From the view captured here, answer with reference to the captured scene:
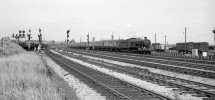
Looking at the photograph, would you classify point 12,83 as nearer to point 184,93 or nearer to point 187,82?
point 184,93

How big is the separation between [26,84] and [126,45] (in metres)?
41.2

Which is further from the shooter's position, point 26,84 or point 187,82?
point 187,82

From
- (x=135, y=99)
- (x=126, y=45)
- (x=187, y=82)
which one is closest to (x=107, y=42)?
(x=126, y=45)

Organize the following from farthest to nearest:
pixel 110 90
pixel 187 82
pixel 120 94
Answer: pixel 187 82 < pixel 110 90 < pixel 120 94

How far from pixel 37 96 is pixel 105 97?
285cm

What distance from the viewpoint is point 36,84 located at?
1225cm

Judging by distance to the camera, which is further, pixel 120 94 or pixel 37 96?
pixel 120 94

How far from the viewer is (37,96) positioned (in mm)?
8891

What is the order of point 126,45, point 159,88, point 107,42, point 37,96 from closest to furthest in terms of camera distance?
point 37,96, point 159,88, point 126,45, point 107,42

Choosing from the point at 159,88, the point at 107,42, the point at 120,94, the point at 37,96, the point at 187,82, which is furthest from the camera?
the point at 107,42

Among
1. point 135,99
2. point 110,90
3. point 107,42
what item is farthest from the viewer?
point 107,42

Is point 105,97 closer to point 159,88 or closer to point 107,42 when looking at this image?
point 159,88

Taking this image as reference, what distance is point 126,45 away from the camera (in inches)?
2066

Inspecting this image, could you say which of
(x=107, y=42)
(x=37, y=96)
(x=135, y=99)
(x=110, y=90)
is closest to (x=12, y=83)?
(x=37, y=96)
